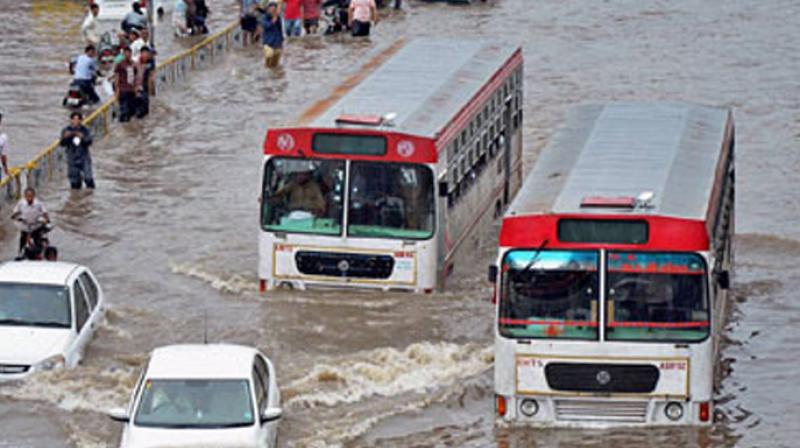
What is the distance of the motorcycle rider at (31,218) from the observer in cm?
2617

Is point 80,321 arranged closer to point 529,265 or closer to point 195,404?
point 195,404

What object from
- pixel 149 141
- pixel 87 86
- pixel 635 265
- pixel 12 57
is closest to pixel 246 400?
pixel 635 265

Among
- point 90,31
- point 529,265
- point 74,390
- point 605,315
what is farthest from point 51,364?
point 90,31

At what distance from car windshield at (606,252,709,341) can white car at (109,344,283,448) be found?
10.6ft

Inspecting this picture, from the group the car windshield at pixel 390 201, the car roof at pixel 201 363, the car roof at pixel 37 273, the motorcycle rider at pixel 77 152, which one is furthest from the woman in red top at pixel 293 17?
the car roof at pixel 201 363

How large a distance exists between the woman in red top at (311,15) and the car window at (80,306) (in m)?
26.4

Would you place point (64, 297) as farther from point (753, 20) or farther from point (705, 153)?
point (753, 20)

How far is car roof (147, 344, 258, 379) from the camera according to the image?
17922mm

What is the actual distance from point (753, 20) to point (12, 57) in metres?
18.9

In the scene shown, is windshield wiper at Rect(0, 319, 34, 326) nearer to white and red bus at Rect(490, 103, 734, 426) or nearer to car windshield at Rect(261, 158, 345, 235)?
car windshield at Rect(261, 158, 345, 235)

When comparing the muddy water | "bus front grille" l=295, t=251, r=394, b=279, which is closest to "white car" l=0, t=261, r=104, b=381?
the muddy water

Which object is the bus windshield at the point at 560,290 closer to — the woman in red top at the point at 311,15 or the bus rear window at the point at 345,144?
the bus rear window at the point at 345,144

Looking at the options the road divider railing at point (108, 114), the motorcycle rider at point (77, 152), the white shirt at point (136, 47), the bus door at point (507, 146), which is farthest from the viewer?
the white shirt at point (136, 47)

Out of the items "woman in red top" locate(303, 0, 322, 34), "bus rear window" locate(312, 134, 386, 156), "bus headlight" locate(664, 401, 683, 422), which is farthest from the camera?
"woman in red top" locate(303, 0, 322, 34)
